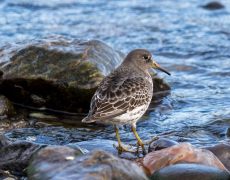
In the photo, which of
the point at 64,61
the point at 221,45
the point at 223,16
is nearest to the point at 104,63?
A: the point at 64,61

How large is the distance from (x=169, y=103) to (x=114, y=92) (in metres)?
2.47

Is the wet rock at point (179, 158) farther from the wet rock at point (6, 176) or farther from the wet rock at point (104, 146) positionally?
the wet rock at point (6, 176)

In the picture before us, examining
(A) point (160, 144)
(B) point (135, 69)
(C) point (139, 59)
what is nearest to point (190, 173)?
(A) point (160, 144)

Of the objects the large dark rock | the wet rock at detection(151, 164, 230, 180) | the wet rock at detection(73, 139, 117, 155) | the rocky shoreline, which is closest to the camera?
the wet rock at detection(151, 164, 230, 180)

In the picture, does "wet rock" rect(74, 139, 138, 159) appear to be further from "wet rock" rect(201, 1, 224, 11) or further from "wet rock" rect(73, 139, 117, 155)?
"wet rock" rect(201, 1, 224, 11)

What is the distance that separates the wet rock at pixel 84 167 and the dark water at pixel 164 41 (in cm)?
195

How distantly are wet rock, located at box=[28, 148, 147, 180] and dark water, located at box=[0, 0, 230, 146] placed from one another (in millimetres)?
1946

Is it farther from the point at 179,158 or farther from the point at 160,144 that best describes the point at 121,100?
the point at 179,158

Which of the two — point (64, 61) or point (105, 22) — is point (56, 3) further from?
point (64, 61)

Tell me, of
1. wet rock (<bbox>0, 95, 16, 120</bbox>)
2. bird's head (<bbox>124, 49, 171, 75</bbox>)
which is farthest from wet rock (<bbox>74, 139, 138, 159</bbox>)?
wet rock (<bbox>0, 95, 16, 120</bbox>)

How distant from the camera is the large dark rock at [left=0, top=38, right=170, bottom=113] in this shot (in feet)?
27.9

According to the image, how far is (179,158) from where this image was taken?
19.8 ft

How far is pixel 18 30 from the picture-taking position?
1244 cm

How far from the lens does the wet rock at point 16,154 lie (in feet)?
20.4
